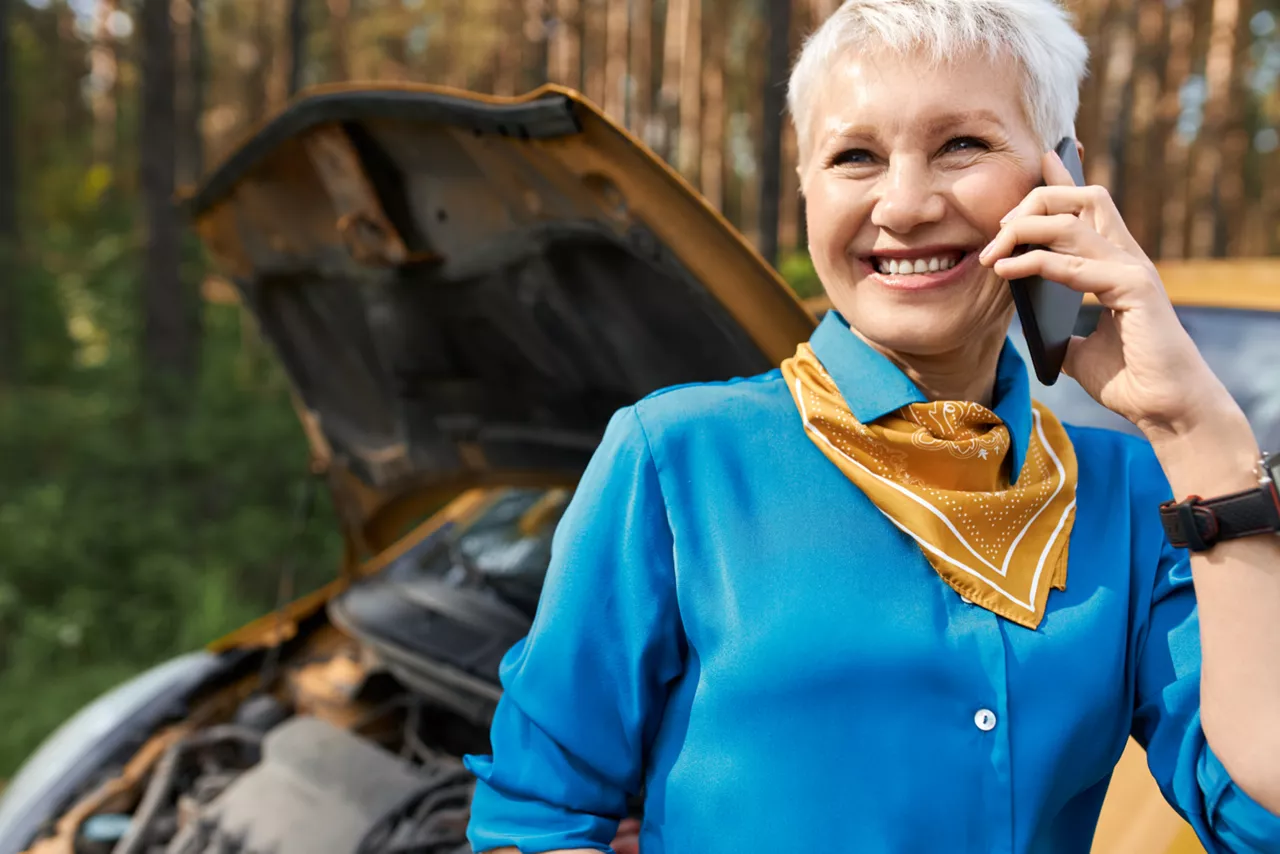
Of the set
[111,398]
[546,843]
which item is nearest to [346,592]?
[546,843]

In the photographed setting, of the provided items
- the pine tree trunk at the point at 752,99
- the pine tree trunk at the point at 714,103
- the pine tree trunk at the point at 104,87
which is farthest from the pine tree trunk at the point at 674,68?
the pine tree trunk at the point at 104,87

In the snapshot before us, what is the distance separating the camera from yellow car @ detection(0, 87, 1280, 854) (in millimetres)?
1578

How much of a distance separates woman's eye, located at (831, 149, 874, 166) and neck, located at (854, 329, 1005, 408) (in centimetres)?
19

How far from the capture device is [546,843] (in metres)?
1.12

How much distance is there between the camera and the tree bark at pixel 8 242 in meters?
11.5

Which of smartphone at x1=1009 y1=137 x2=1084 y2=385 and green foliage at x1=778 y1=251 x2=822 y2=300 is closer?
smartphone at x1=1009 y1=137 x2=1084 y2=385

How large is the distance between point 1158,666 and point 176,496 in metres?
9.03

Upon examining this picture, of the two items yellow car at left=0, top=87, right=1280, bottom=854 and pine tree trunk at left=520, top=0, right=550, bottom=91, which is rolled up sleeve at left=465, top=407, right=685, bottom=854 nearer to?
yellow car at left=0, top=87, right=1280, bottom=854

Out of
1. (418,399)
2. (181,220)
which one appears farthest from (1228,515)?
(181,220)

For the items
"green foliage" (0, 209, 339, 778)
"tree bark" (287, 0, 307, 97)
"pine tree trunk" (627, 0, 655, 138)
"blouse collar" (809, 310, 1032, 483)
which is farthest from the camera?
"pine tree trunk" (627, 0, 655, 138)

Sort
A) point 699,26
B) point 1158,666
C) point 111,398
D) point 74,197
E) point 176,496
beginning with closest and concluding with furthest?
point 1158,666
point 176,496
point 111,398
point 74,197
point 699,26

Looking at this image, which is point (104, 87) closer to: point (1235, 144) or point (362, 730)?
point (1235, 144)

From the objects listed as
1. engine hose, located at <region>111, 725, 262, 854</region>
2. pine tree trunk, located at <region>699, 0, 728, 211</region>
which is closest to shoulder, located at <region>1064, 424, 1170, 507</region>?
engine hose, located at <region>111, 725, 262, 854</region>

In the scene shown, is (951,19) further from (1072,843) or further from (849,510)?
(1072,843)
